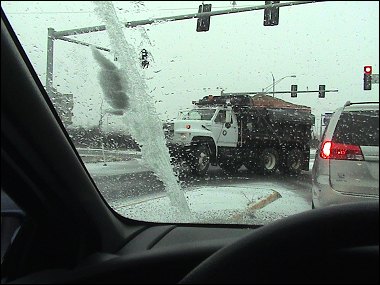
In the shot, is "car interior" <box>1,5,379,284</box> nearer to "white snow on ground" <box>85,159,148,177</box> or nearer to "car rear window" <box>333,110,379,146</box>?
"white snow on ground" <box>85,159,148,177</box>

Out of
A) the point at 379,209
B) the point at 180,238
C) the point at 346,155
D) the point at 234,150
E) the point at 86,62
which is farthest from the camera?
the point at 234,150

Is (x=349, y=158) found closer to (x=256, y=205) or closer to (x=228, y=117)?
(x=256, y=205)

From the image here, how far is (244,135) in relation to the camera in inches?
192

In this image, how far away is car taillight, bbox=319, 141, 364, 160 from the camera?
337cm

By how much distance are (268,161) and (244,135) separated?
38cm

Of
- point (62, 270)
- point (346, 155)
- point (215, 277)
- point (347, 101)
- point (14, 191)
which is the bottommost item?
point (62, 270)

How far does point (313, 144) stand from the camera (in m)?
4.06

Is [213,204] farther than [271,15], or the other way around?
[213,204]

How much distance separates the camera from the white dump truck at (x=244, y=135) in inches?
157

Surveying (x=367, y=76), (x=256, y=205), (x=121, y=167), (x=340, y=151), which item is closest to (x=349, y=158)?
(x=340, y=151)

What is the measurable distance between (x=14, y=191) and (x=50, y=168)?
20 cm

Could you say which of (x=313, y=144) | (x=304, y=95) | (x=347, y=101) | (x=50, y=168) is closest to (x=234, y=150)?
(x=313, y=144)

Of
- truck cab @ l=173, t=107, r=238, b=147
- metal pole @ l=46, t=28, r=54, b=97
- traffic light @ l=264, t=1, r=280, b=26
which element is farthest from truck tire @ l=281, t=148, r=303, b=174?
metal pole @ l=46, t=28, r=54, b=97

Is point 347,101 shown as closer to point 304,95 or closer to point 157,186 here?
point 304,95
